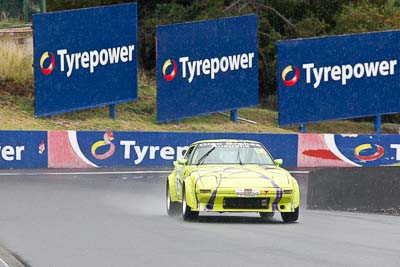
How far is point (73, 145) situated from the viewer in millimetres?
34781

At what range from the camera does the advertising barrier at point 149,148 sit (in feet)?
112

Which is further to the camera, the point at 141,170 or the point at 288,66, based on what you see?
the point at 288,66

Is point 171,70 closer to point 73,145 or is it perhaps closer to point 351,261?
point 73,145

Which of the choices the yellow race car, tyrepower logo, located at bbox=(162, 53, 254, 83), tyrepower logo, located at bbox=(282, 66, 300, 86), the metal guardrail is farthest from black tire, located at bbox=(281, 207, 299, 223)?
the metal guardrail

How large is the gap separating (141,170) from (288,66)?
10.6 meters

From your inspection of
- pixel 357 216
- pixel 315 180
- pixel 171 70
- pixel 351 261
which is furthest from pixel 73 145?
pixel 351 261

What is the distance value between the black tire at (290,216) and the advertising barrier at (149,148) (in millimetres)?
18326

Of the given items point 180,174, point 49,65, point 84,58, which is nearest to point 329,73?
point 84,58

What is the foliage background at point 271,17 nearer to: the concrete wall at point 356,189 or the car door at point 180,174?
the concrete wall at point 356,189

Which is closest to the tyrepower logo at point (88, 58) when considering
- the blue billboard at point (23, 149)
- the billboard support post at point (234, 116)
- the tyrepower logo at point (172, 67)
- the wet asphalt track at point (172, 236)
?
the tyrepower logo at point (172, 67)

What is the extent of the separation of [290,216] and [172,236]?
10.9ft

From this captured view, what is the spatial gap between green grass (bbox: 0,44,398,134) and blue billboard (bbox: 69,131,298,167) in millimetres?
5891

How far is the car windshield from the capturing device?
17703 millimetres

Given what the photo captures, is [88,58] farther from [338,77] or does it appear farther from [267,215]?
[267,215]
